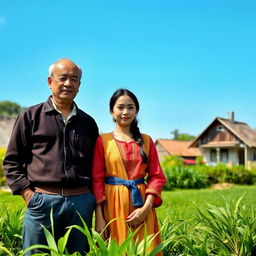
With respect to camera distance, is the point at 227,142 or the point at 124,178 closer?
the point at 124,178

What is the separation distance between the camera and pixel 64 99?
290cm

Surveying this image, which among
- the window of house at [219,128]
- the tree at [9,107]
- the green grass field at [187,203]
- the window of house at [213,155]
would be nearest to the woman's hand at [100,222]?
the green grass field at [187,203]

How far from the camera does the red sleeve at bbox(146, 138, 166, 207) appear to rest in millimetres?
3027

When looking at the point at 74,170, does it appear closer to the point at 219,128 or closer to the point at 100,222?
the point at 100,222

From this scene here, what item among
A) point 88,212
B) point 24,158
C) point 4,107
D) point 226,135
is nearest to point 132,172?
point 88,212

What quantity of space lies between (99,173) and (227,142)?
3021cm

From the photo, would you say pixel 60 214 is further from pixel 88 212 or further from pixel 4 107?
pixel 4 107

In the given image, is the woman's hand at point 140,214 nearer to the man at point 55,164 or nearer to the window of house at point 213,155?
the man at point 55,164

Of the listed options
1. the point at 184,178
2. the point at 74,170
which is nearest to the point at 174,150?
the point at 184,178

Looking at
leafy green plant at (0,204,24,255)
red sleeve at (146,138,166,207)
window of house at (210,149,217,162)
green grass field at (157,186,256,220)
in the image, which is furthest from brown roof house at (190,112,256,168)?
red sleeve at (146,138,166,207)

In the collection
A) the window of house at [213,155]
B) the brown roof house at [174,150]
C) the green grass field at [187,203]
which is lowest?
the green grass field at [187,203]

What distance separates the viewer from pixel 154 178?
3.10 m

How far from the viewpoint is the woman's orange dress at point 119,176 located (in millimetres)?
2936

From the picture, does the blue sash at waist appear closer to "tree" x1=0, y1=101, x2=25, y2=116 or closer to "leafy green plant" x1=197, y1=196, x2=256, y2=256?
"leafy green plant" x1=197, y1=196, x2=256, y2=256
